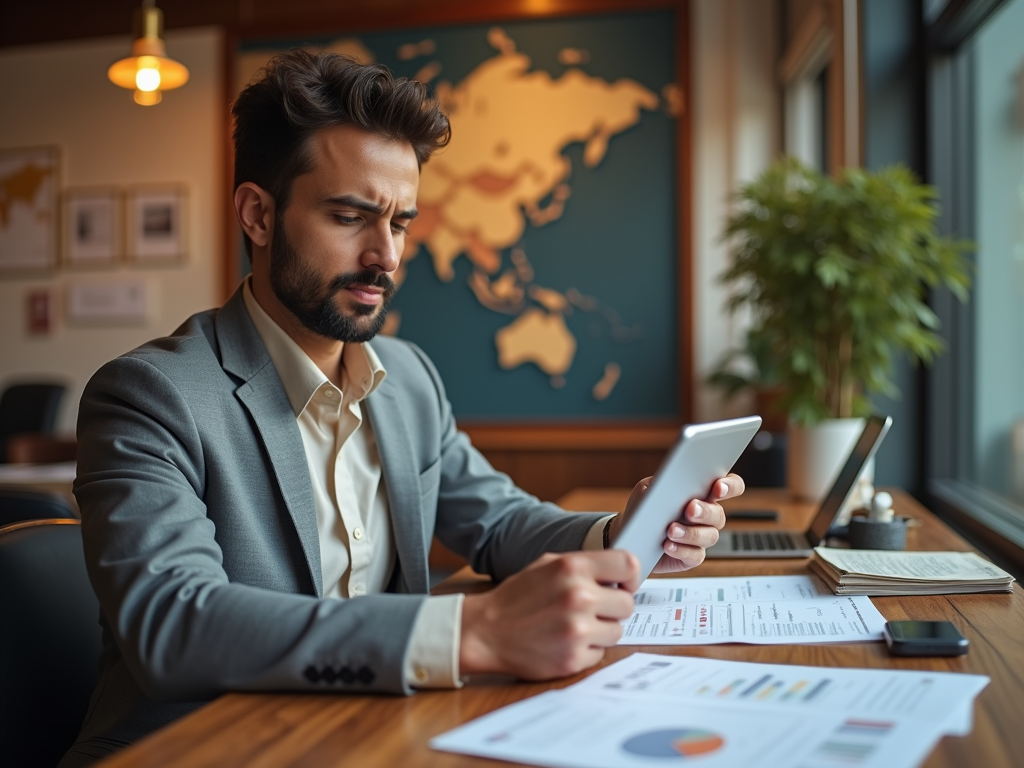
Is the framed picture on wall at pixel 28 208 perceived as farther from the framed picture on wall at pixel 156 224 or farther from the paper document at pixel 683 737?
the paper document at pixel 683 737

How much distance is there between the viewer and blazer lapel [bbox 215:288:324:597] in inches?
51.7

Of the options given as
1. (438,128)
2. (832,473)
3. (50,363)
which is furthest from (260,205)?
(50,363)

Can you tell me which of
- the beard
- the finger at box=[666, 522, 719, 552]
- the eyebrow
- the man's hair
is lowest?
the finger at box=[666, 522, 719, 552]

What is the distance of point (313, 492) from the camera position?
140cm

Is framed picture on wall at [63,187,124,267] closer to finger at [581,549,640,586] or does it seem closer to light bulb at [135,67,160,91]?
light bulb at [135,67,160,91]

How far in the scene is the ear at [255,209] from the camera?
1548 millimetres

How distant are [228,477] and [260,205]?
0.51m

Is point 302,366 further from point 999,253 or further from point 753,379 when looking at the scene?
point 753,379

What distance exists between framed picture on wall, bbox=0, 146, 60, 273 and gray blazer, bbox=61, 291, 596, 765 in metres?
4.58

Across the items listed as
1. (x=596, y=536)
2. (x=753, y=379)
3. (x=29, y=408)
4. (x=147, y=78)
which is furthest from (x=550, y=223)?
(x=596, y=536)

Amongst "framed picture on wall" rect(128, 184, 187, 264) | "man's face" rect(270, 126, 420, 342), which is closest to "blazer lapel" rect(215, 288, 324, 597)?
"man's face" rect(270, 126, 420, 342)

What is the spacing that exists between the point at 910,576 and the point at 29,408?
5.05 m

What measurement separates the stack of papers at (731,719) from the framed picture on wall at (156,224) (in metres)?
4.96

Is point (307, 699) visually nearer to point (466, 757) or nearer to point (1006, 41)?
point (466, 757)
